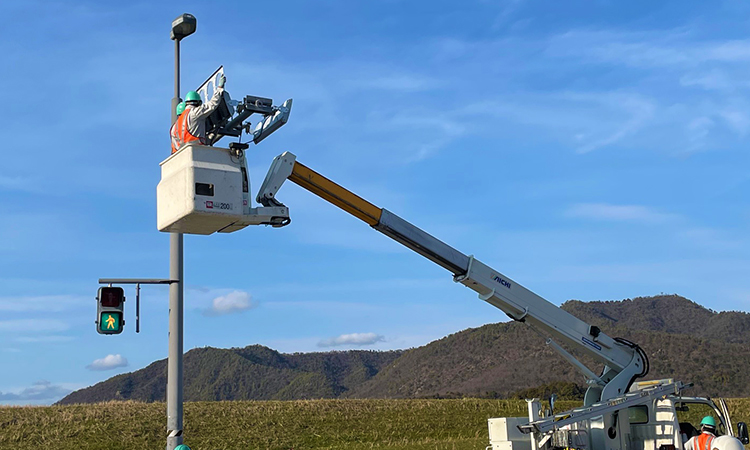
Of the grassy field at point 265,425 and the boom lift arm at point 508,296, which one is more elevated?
the boom lift arm at point 508,296

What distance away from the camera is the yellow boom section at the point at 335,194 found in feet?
54.7

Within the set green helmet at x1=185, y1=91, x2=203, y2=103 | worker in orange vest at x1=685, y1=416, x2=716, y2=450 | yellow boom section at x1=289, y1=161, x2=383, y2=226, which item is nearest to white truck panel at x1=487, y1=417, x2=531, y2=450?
worker in orange vest at x1=685, y1=416, x2=716, y2=450

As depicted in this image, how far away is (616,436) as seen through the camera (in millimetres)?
18203

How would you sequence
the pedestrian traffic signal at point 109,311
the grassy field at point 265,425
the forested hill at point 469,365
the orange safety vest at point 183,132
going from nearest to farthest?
the orange safety vest at point 183,132 < the pedestrian traffic signal at point 109,311 < the grassy field at point 265,425 < the forested hill at point 469,365

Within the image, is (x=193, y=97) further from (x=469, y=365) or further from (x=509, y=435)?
(x=469, y=365)

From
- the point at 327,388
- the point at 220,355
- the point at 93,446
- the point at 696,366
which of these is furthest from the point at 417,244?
the point at 220,355

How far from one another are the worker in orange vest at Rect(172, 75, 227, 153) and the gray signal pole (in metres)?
1.94

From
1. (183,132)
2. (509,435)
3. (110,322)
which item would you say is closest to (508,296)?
(509,435)

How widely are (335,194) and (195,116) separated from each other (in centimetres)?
345

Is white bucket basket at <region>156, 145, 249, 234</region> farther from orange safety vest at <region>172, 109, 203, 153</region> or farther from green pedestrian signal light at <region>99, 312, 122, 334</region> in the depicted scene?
green pedestrian signal light at <region>99, 312, 122, 334</region>

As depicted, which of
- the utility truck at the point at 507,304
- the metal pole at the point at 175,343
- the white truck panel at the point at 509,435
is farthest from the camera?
the white truck panel at the point at 509,435

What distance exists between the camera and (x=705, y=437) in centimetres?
1666

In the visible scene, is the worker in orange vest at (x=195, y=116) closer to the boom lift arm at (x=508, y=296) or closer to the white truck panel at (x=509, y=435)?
the boom lift arm at (x=508, y=296)

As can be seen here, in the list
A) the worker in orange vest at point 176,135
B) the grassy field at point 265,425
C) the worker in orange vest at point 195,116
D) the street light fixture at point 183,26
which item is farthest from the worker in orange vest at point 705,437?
the street light fixture at point 183,26
